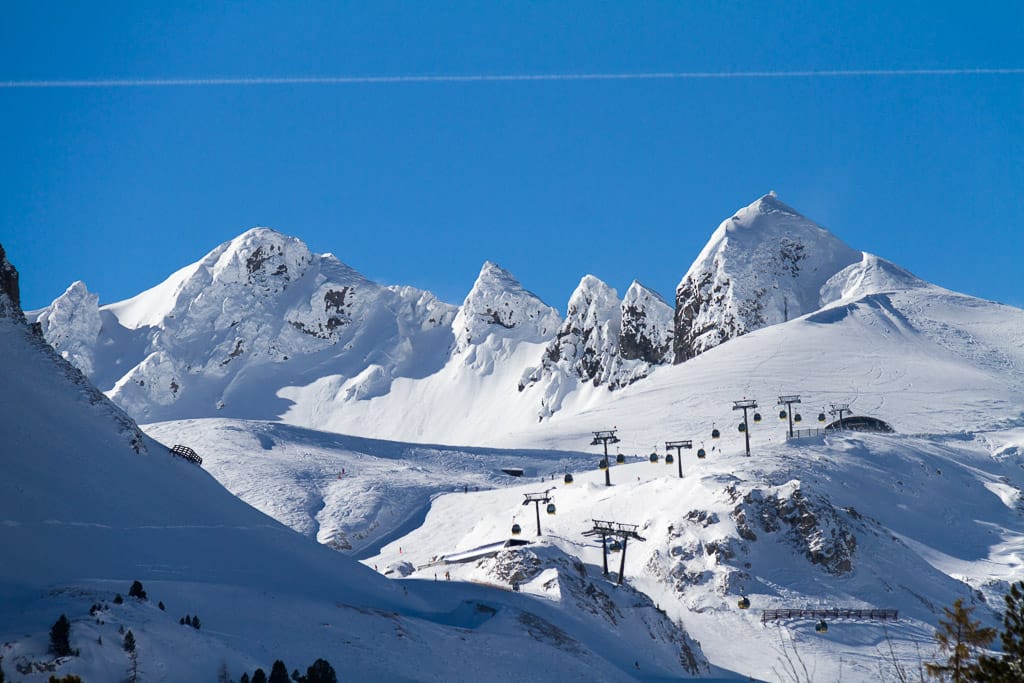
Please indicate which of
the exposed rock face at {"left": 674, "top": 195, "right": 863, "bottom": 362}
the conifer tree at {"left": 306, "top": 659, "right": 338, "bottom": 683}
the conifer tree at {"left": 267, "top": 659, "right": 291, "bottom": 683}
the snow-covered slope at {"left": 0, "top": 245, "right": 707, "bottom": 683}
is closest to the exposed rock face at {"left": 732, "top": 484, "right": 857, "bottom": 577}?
the snow-covered slope at {"left": 0, "top": 245, "right": 707, "bottom": 683}

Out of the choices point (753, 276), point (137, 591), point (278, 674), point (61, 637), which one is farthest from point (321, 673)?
point (753, 276)

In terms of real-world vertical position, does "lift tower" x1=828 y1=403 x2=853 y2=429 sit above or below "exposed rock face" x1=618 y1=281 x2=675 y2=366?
below

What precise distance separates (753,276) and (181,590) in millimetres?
148228

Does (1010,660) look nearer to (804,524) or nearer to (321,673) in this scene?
(321,673)

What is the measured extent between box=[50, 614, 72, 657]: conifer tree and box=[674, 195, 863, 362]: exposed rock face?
143 m

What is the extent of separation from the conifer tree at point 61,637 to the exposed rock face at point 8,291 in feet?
78.4

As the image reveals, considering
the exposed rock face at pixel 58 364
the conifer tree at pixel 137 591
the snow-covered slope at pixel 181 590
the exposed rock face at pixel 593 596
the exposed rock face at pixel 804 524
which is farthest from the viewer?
the exposed rock face at pixel 804 524

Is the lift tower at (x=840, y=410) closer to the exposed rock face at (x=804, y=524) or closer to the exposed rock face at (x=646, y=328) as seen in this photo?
the exposed rock face at (x=804, y=524)

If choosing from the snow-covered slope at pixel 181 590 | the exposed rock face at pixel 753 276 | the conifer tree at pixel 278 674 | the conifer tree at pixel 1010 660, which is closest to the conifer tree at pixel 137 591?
the snow-covered slope at pixel 181 590

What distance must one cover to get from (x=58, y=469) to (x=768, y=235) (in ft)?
521

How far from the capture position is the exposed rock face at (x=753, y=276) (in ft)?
552

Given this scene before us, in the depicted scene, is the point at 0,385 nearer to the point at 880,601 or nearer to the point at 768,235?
the point at 880,601

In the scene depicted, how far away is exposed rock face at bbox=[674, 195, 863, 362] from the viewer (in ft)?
552

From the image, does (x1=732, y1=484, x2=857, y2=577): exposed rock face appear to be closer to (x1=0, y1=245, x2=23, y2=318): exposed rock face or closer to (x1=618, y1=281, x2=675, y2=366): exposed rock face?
(x1=0, y1=245, x2=23, y2=318): exposed rock face
